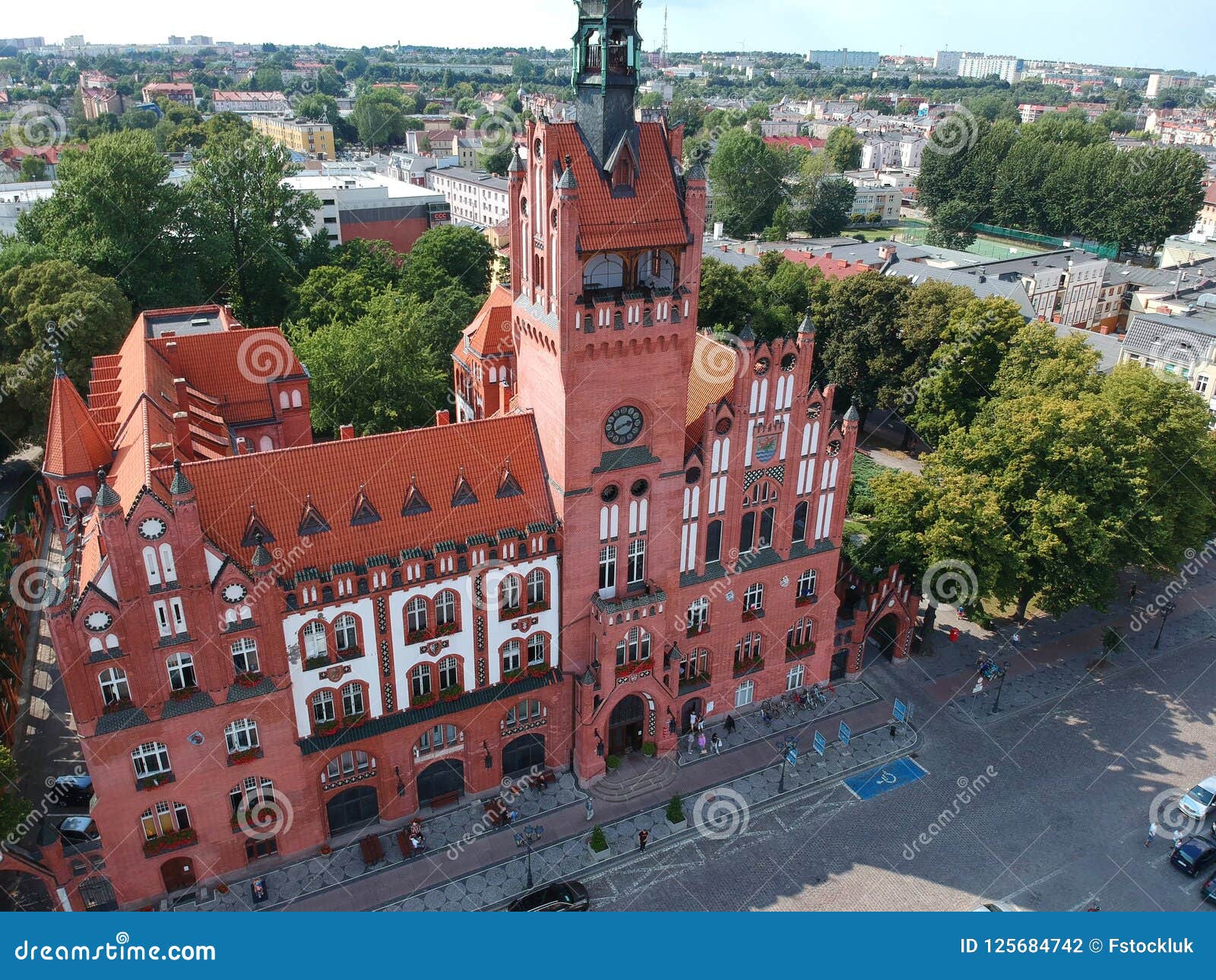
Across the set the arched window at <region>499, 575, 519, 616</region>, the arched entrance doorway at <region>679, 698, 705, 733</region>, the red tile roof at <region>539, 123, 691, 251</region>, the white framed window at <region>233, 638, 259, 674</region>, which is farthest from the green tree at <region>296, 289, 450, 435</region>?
the red tile roof at <region>539, 123, 691, 251</region>

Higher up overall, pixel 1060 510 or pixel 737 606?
pixel 1060 510

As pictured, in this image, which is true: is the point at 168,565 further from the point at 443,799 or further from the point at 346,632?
the point at 443,799

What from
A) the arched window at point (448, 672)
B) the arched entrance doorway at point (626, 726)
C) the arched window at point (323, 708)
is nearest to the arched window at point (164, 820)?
the arched window at point (323, 708)

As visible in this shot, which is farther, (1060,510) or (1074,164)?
(1074,164)

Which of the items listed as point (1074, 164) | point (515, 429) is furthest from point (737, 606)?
point (1074, 164)

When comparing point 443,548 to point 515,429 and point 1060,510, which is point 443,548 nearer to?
point 515,429

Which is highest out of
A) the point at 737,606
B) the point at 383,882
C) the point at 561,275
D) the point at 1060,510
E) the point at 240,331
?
the point at 561,275

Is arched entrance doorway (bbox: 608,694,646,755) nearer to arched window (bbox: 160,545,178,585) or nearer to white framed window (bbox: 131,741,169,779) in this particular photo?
white framed window (bbox: 131,741,169,779)

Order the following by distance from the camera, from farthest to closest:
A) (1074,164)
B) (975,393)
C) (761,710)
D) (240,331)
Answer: (1074,164) < (975,393) < (240,331) < (761,710)
